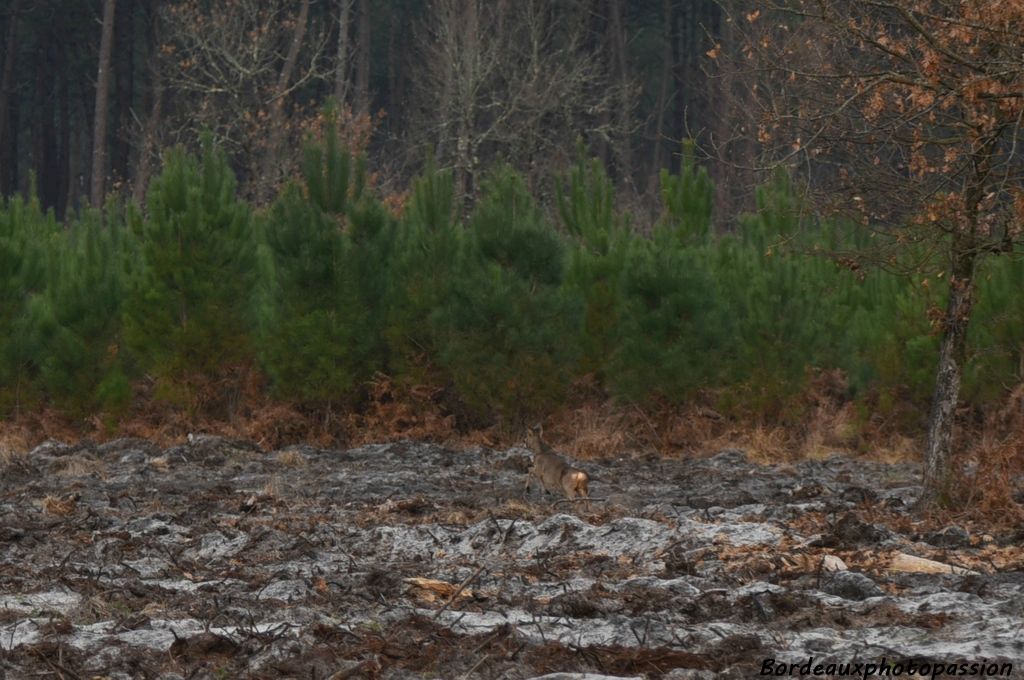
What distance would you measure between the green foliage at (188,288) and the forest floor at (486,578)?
3394mm

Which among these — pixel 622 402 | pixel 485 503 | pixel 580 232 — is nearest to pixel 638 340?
pixel 622 402

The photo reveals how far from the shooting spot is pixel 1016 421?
527 inches

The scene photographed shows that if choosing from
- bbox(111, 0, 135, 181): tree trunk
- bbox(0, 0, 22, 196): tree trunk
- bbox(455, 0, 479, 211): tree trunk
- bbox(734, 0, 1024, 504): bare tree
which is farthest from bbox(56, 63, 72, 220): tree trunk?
bbox(734, 0, 1024, 504): bare tree

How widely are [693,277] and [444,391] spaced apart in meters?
2.91

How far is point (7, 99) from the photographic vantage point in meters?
45.6

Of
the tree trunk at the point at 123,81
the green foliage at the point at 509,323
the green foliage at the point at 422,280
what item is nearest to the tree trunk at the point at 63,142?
the tree trunk at the point at 123,81

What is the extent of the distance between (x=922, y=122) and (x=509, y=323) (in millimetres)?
6954

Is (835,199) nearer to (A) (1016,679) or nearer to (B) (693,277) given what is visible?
(A) (1016,679)

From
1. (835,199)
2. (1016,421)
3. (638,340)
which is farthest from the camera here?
(638,340)

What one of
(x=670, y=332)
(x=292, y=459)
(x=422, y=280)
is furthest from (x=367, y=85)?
(x=292, y=459)

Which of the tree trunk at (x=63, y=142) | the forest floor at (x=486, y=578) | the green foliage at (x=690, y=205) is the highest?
the green foliage at (x=690, y=205)

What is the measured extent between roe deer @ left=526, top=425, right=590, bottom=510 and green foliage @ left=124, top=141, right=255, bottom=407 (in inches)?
235

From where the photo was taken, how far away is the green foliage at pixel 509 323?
15648 millimetres

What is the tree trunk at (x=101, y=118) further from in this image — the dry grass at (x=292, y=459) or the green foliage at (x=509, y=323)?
the dry grass at (x=292, y=459)
